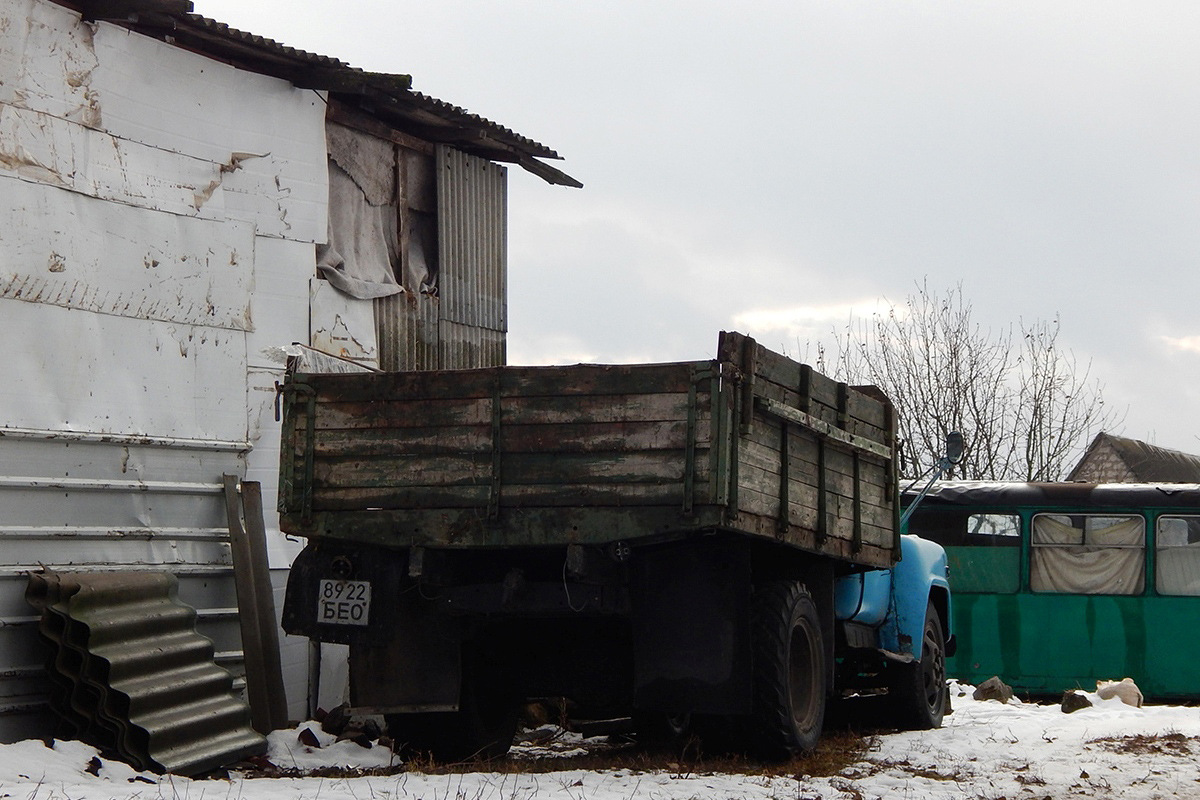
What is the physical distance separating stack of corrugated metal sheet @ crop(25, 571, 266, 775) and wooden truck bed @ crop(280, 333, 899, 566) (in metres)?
1.53

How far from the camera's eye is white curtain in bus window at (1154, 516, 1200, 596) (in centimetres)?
1591

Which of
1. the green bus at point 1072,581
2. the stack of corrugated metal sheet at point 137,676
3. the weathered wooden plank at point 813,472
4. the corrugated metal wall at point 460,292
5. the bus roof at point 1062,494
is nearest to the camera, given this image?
the weathered wooden plank at point 813,472

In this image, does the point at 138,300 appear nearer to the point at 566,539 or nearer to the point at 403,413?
the point at 403,413

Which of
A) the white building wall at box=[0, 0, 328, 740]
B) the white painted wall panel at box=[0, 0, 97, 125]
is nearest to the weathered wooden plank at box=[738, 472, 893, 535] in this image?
the white building wall at box=[0, 0, 328, 740]

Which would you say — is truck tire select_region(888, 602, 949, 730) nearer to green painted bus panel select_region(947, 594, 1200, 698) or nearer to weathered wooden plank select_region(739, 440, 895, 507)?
weathered wooden plank select_region(739, 440, 895, 507)

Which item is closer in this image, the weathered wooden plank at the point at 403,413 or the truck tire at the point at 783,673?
the weathered wooden plank at the point at 403,413

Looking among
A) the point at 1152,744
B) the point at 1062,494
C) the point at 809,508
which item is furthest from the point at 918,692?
the point at 1062,494

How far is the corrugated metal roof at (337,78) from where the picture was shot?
10117 mm

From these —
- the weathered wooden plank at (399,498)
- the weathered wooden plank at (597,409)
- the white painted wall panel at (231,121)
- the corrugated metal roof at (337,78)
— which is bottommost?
the weathered wooden plank at (399,498)

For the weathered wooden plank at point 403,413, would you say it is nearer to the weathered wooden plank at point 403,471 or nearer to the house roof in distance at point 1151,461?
the weathered wooden plank at point 403,471

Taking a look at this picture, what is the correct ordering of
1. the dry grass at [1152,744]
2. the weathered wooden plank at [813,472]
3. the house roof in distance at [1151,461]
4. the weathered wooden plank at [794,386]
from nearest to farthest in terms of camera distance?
the weathered wooden plank at [794,386] < the weathered wooden plank at [813,472] < the dry grass at [1152,744] < the house roof in distance at [1151,461]

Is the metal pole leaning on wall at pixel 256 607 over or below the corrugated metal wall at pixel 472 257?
below

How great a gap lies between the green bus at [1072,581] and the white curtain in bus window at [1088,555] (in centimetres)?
1

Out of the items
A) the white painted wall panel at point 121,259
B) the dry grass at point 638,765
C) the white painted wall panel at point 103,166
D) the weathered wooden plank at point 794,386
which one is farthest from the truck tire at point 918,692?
the white painted wall panel at point 103,166
